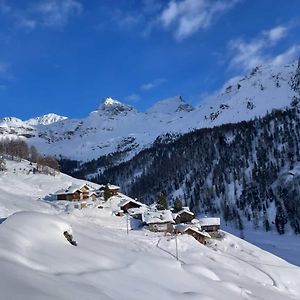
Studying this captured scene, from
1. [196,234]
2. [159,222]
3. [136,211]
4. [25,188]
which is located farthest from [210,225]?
[25,188]

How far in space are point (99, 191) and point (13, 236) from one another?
8558 centimetres

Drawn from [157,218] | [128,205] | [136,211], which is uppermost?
[128,205]

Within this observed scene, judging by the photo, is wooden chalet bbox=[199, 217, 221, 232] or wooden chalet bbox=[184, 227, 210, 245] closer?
wooden chalet bbox=[184, 227, 210, 245]

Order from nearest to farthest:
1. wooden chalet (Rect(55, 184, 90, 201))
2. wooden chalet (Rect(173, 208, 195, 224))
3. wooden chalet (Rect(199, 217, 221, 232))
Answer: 1. wooden chalet (Rect(199, 217, 221, 232))
2. wooden chalet (Rect(173, 208, 195, 224))
3. wooden chalet (Rect(55, 184, 90, 201))

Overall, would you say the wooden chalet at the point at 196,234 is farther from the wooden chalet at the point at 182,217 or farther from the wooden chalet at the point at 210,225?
the wooden chalet at the point at 182,217

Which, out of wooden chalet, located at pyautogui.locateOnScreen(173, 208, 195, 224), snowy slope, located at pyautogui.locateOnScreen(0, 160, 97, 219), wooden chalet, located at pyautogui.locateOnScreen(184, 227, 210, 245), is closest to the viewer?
wooden chalet, located at pyautogui.locateOnScreen(184, 227, 210, 245)

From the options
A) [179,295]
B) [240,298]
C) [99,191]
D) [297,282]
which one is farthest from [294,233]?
[179,295]

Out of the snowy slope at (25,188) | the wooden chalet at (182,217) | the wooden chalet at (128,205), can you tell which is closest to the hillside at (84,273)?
the snowy slope at (25,188)

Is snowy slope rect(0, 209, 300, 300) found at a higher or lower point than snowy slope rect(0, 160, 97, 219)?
lower

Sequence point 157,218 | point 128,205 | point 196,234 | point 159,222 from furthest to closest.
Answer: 1. point 128,205
2. point 157,218
3. point 159,222
4. point 196,234

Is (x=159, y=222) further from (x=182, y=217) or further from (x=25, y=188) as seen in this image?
(x=25, y=188)

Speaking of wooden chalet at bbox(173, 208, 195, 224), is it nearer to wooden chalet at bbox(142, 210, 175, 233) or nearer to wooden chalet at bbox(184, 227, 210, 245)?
wooden chalet at bbox(142, 210, 175, 233)

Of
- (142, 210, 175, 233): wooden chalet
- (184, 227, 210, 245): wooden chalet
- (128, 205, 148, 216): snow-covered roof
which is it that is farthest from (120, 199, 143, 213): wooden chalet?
(184, 227, 210, 245): wooden chalet

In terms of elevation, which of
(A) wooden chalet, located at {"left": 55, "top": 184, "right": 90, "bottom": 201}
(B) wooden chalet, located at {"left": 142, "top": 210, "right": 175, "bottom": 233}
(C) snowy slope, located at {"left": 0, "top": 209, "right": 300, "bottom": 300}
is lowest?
(C) snowy slope, located at {"left": 0, "top": 209, "right": 300, "bottom": 300}
